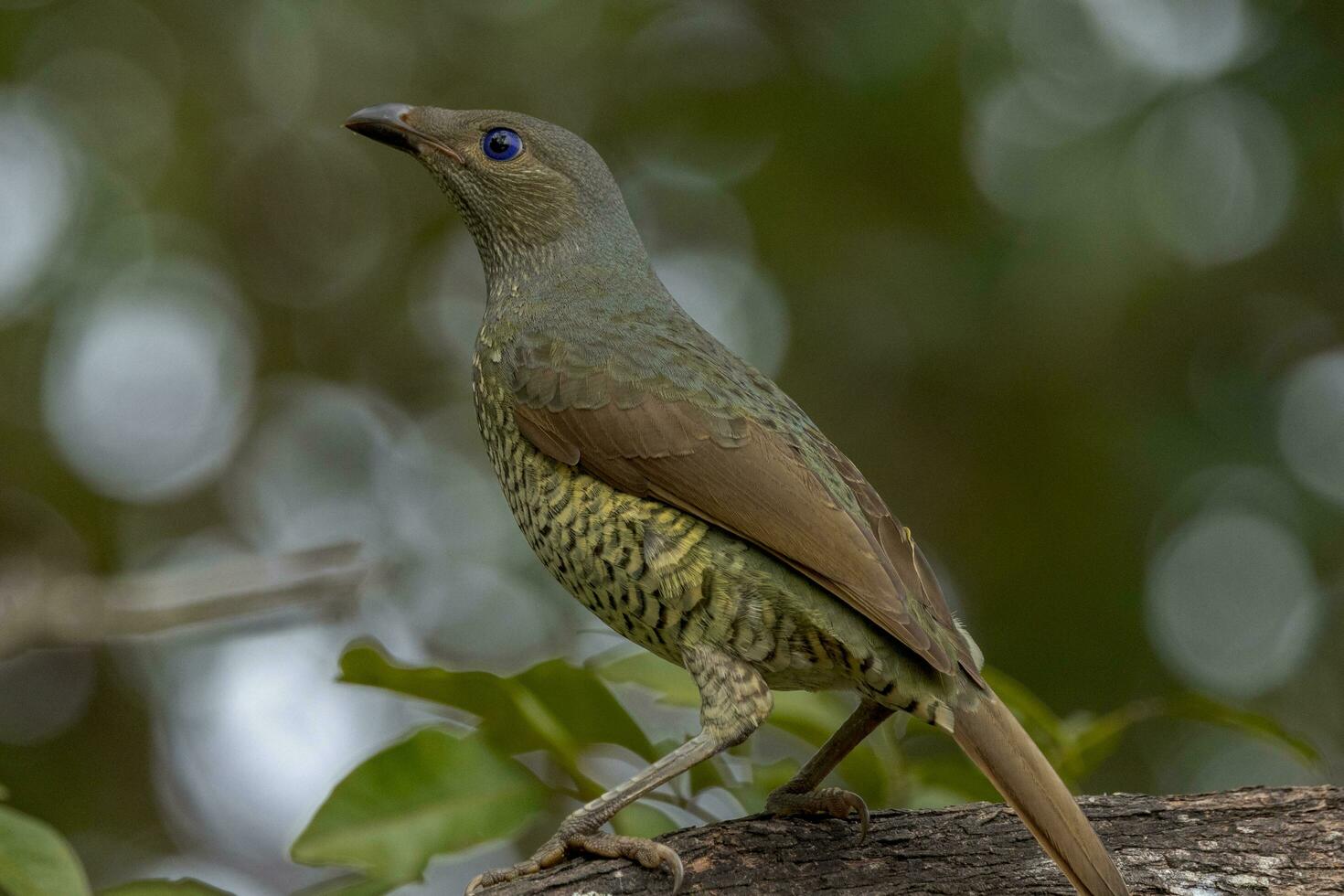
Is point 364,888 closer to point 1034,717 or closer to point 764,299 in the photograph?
point 1034,717

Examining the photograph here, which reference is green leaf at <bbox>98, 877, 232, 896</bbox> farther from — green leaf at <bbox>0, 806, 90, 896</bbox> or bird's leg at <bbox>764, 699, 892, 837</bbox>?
bird's leg at <bbox>764, 699, 892, 837</bbox>

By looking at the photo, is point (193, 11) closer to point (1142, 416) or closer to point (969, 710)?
point (1142, 416)

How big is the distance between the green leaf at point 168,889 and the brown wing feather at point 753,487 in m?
1.28

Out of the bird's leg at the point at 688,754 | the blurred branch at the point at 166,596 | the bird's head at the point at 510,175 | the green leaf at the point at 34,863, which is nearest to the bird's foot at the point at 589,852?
the bird's leg at the point at 688,754

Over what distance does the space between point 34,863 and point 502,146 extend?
2490mm

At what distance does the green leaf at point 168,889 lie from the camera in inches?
118

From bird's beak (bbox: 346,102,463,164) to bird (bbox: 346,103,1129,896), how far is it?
2.30ft

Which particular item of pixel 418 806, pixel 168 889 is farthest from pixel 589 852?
pixel 168 889

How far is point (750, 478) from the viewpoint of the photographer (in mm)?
3459

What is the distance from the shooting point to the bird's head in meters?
4.32

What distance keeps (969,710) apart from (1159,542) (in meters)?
4.19

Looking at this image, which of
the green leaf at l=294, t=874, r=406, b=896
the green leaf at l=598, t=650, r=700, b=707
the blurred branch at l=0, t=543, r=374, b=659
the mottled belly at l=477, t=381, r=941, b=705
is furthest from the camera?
the blurred branch at l=0, t=543, r=374, b=659

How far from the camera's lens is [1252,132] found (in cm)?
664

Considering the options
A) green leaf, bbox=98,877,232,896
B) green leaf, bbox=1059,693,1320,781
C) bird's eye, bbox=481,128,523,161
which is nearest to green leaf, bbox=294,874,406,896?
green leaf, bbox=98,877,232,896
